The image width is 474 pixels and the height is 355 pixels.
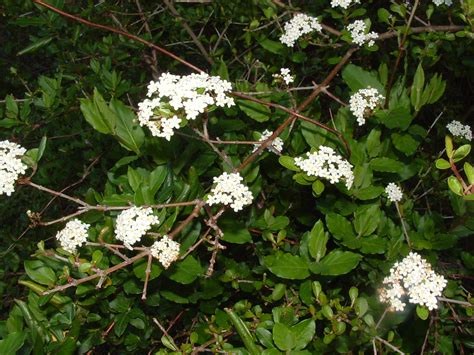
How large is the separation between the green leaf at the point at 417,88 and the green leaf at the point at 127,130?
97 cm

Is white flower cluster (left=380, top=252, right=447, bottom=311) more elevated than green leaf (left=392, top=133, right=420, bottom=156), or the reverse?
green leaf (left=392, top=133, right=420, bottom=156)

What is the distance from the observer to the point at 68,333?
1.51m

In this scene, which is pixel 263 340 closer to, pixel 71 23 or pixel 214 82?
pixel 214 82

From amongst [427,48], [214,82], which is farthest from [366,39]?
[214,82]

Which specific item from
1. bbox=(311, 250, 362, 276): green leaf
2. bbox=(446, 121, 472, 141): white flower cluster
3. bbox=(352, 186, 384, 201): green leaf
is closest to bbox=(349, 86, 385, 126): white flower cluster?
bbox=(352, 186, 384, 201): green leaf

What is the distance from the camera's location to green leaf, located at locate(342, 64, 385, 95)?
1.95 m

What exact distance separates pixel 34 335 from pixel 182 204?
55cm

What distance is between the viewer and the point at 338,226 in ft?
5.57

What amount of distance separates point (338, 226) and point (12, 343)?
1036mm

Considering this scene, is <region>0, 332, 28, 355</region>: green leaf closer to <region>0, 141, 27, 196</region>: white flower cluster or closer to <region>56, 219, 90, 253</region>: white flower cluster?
<region>56, 219, 90, 253</region>: white flower cluster

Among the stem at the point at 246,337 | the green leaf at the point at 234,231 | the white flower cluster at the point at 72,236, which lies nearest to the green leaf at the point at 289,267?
the green leaf at the point at 234,231

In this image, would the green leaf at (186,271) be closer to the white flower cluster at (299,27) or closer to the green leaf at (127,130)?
the green leaf at (127,130)

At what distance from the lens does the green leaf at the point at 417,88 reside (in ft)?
5.81

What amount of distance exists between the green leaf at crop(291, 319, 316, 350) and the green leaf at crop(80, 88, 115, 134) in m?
0.87
